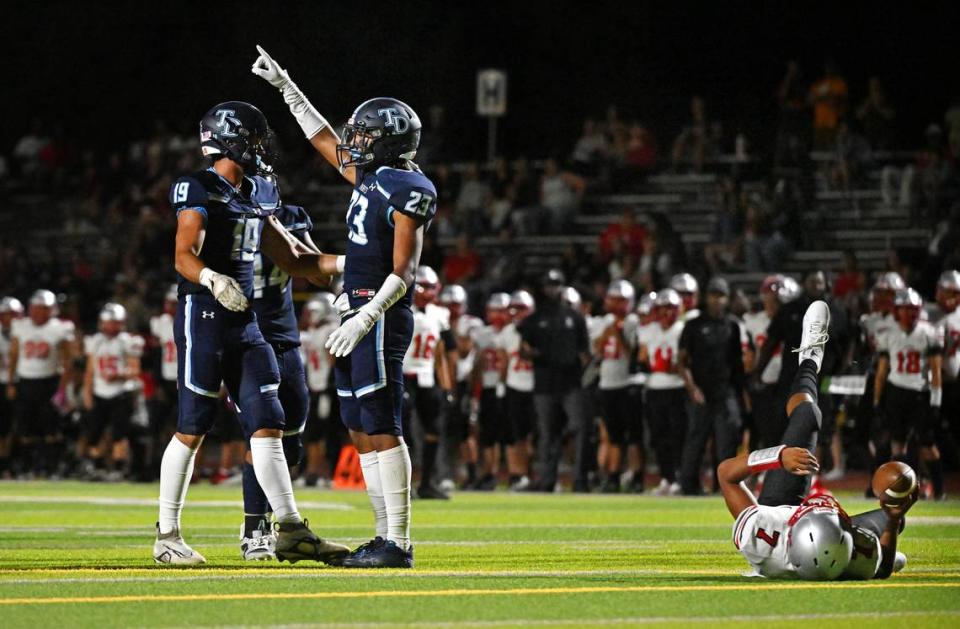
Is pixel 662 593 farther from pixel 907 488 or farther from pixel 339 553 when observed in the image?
pixel 339 553

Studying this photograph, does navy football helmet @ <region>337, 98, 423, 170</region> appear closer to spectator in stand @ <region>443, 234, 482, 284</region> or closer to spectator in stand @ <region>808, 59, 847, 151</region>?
spectator in stand @ <region>443, 234, 482, 284</region>

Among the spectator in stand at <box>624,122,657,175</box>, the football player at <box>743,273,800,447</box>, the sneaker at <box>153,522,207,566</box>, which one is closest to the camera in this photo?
the sneaker at <box>153,522,207,566</box>

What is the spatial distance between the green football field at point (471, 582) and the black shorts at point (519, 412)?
5598 mm

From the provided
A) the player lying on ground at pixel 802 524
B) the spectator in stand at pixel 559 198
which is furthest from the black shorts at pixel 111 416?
the player lying on ground at pixel 802 524

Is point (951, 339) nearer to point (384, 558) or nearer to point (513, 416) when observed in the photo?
point (513, 416)

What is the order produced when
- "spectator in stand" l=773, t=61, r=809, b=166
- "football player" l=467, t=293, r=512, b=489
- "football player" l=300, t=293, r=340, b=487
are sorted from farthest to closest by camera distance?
"spectator in stand" l=773, t=61, r=809, b=166, "football player" l=300, t=293, r=340, b=487, "football player" l=467, t=293, r=512, b=489

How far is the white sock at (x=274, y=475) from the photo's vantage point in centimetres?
717

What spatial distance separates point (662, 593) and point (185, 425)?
2.30 metres

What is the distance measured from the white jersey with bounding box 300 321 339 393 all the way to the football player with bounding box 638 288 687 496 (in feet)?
11.6

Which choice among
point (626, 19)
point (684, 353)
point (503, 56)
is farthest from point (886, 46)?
point (684, 353)

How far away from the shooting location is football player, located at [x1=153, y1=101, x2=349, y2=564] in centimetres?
714

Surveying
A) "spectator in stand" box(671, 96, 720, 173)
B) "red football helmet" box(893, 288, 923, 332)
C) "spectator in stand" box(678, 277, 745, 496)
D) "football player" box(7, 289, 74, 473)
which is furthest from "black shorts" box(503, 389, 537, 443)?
"spectator in stand" box(671, 96, 720, 173)

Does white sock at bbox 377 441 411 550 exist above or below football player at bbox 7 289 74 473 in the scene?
below

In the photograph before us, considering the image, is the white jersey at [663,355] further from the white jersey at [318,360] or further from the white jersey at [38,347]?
the white jersey at [38,347]
